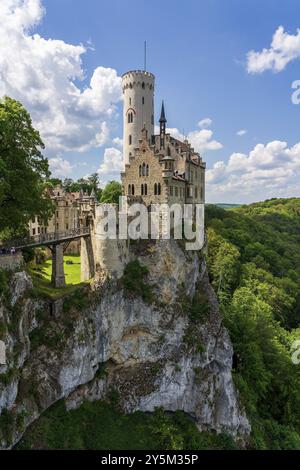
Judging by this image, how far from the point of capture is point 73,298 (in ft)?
95.3

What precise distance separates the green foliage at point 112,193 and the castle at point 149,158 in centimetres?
1817

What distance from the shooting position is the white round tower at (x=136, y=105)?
4266 cm

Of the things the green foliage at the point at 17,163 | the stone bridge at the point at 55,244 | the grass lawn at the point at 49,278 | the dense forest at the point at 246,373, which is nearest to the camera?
the green foliage at the point at 17,163

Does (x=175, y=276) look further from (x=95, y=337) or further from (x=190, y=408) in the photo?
(x=190, y=408)

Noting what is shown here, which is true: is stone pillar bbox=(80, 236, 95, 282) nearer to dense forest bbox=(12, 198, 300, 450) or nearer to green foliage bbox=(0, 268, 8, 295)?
green foliage bbox=(0, 268, 8, 295)

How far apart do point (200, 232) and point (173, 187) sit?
308 inches

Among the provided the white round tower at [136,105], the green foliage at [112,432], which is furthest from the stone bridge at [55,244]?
the white round tower at [136,105]

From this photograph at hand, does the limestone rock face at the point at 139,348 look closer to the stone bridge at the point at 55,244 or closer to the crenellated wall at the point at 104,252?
the crenellated wall at the point at 104,252

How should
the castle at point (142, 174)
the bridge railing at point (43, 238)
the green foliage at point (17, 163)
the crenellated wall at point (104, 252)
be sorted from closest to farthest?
the green foliage at point (17, 163) → the bridge railing at point (43, 238) → the crenellated wall at point (104, 252) → the castle at point (142, 174)

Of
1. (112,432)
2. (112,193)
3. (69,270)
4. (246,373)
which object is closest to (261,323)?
(246,373)

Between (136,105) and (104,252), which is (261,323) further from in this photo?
(136,105)

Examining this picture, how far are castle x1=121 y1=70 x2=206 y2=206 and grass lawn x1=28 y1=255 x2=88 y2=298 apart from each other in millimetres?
10552

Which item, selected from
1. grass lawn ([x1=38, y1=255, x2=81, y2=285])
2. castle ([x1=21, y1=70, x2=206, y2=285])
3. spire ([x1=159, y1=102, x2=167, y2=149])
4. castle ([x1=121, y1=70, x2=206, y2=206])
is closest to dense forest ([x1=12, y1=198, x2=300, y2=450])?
castle ([x1=21, y1=70, x2=206, y2=285])
